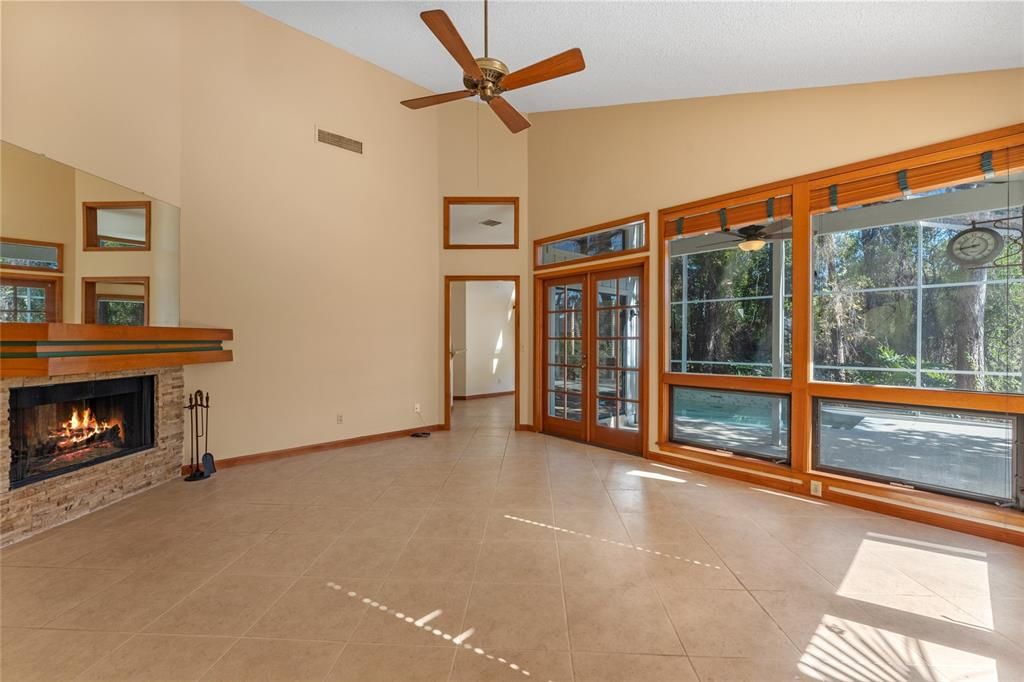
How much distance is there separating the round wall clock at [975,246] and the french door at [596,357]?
245 centimetres

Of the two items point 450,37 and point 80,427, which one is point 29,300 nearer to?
point 80,427

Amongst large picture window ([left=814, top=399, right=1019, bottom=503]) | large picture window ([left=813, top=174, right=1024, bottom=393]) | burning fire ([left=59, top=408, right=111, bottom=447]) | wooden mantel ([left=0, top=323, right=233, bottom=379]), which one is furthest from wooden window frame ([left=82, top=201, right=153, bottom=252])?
large picture window ([left=814, top=399, right=1019, bottom=503])

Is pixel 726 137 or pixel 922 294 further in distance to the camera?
pixel 726 137

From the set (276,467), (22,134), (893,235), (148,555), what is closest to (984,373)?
(893,235)

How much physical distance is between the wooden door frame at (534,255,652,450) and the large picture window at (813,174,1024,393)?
1559mm

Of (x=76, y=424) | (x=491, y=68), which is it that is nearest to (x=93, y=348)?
(x=76, y=424)

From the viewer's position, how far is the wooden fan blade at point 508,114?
131 inches

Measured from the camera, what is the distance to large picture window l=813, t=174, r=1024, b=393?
9.44 ft

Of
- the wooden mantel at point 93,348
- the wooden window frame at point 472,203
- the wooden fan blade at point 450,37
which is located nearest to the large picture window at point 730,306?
the wooden window frame at point 472,203

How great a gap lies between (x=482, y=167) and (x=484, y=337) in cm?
Result: 465

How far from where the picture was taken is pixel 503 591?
7.15ft

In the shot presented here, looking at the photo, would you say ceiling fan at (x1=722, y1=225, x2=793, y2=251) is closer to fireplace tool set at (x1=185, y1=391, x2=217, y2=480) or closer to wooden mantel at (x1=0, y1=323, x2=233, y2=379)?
wooden mantel at (x1=0, y1=323, x2=233, y2=379)

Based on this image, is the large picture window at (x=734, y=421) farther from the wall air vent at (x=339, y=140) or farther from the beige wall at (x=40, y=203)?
the beige wall at (x=40, y=203)

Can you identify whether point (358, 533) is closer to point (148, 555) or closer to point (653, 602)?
point (148, 555)
